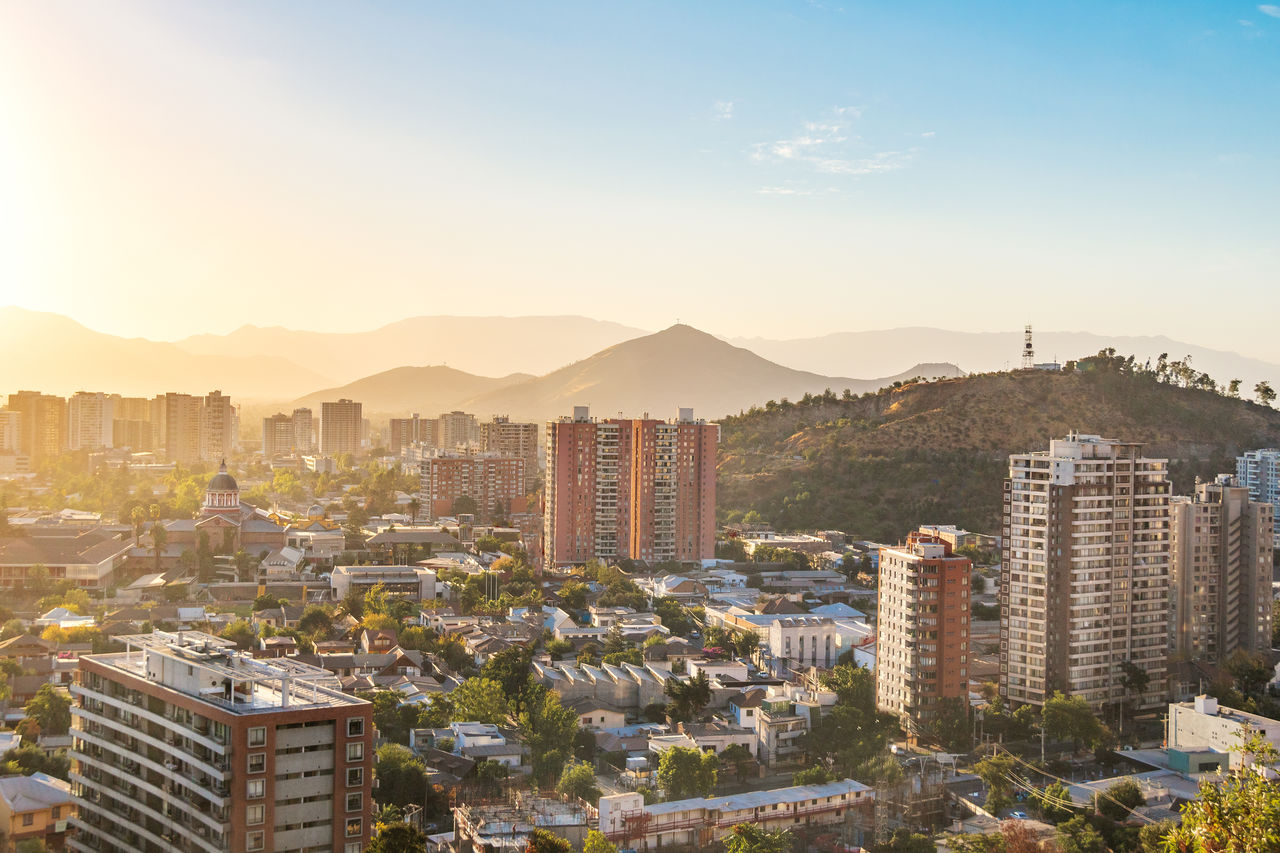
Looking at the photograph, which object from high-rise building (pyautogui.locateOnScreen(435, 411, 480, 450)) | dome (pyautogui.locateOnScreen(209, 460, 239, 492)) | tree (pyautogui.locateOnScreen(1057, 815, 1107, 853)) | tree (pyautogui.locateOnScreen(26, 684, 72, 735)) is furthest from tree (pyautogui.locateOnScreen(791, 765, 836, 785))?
high-rise building (pyautogui.locateOnScreen(435, 411, 480, 450))

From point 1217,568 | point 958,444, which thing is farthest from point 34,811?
point 958,444

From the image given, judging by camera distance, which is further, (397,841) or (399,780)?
(399,780)

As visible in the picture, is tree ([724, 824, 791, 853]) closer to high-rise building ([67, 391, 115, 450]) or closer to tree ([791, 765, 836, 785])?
tree ([791, 765, 836, 785])

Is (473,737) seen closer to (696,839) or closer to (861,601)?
(696,839)

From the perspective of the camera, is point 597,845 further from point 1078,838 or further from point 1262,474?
point 1262,474

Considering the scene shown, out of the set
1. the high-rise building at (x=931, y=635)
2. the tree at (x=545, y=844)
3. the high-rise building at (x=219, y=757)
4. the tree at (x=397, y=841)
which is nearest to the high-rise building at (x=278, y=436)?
the high-rise building at (x=931, y=635)
